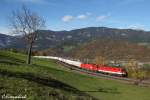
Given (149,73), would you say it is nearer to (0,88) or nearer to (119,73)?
(119,73)

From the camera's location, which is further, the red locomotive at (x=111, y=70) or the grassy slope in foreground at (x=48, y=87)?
the red locomotive at (x=111, y=70)

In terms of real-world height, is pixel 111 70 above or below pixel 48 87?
below

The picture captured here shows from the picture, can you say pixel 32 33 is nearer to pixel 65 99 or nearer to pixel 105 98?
pixel 105 98

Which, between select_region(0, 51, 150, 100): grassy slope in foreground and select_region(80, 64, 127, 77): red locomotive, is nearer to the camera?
select_region(0, 51, 150, 100): grassy slope in foreground

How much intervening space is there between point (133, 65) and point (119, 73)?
91306 mm

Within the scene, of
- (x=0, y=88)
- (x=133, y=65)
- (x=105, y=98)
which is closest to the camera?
(x=0, y=88)

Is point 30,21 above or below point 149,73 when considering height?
above

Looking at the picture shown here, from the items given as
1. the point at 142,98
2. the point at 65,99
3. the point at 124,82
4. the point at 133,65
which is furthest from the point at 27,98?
the point at 133,65

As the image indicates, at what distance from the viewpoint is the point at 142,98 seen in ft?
106

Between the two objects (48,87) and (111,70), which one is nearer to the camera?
(48,87)

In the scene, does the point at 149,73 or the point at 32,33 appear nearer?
the point at 32,33

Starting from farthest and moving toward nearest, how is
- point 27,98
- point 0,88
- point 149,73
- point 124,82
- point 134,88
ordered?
point 149,73 → point 124,82 → point 134,88 → point 0,88 → point 27,98

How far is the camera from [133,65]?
14950 centimetres

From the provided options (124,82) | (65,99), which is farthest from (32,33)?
(65,99)
